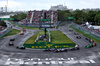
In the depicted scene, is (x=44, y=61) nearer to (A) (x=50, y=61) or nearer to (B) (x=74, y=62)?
(A) (x=50, y=61)

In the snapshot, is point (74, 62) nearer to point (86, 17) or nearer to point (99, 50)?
point (99, 50)

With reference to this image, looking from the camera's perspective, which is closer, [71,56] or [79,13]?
[71,56]

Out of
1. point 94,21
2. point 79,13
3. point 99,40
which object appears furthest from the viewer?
point 79,13

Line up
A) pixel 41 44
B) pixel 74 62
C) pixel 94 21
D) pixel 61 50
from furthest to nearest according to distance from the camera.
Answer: pixel 94 21
pixel 41 44
pixel 61 50
pixel 74 62

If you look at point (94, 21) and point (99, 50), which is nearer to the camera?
point (99, 50)

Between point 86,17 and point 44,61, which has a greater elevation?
point 86,17

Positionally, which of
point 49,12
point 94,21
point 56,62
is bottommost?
point 56,62

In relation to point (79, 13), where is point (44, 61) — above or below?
below

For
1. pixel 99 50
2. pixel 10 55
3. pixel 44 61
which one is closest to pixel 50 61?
pixel 44 61

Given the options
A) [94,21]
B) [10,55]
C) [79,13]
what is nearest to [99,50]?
[10,55]
